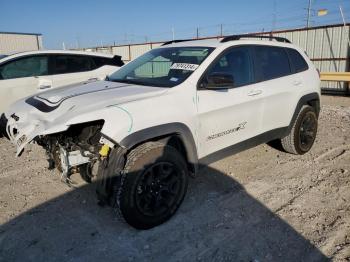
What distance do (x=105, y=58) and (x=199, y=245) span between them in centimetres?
570

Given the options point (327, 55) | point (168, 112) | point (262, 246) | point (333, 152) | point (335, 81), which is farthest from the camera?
point (327, 55)

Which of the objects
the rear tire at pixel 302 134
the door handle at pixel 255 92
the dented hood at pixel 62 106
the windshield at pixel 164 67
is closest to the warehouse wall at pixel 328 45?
the rear tire at pixel 302 134

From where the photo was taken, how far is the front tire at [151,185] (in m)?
3.06

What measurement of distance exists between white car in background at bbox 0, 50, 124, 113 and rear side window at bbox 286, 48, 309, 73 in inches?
138

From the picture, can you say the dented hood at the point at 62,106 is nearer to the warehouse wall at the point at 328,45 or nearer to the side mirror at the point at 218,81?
the side mirror at the point at 218,81

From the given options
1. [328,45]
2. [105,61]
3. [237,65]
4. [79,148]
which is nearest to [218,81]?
[237,65]

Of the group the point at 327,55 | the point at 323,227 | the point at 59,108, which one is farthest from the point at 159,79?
the point at 327,55

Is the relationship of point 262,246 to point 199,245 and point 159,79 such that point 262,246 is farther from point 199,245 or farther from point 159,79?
point 159,79

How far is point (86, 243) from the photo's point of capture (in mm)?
3121

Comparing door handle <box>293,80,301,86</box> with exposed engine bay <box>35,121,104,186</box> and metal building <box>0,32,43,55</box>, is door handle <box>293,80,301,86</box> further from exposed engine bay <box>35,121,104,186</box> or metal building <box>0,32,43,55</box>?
metal building <box>0,32,43,55</box>

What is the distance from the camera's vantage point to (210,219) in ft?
11.5

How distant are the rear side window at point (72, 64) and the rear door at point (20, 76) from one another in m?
0.24

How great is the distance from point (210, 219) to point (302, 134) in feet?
8.41

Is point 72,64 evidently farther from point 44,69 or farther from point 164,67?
point 164,67
